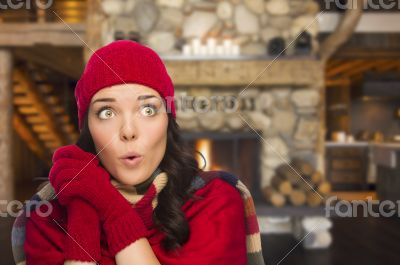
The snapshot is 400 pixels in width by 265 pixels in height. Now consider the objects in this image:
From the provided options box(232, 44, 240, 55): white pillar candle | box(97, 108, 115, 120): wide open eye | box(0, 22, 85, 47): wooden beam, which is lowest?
box(97, 108, 115, 120): wide open eye

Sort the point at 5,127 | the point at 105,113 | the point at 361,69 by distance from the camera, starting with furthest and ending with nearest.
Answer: the point at 361,69, the point at 5,127, the point at 105,113

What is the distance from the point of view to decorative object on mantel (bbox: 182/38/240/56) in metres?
4.08

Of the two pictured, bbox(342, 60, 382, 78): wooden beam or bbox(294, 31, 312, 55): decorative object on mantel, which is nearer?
bbox(294, 31, 312, 55): decorative object on mantel

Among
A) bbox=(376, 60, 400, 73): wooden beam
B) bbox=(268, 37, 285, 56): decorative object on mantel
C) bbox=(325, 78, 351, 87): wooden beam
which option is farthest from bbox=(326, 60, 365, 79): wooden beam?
bbox=(268, 37, 285, 56): decorative object on mantel

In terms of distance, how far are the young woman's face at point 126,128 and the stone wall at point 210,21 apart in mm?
3311

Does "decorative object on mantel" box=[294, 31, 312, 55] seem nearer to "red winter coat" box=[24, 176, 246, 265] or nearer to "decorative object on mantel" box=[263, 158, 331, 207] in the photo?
"decorative object on mantel" box=[263, 158, 331, 207]

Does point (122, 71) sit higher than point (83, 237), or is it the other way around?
point (122, 71)

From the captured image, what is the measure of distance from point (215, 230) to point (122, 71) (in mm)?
422

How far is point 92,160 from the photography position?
0.95 m

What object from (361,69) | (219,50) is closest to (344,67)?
(361,69)

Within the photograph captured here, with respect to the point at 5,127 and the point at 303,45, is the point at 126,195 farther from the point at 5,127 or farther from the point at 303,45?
the point at 5,127

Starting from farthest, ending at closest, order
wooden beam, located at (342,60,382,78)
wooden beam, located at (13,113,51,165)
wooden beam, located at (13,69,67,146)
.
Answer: wooden beam, located at (342,60,382,78)
wooden beam, located at (13,113,51,165)
wooden beam, located at (13,69,67,146)

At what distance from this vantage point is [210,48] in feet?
13.4

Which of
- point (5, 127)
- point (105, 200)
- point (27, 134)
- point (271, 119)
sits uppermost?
point (105, 200)
